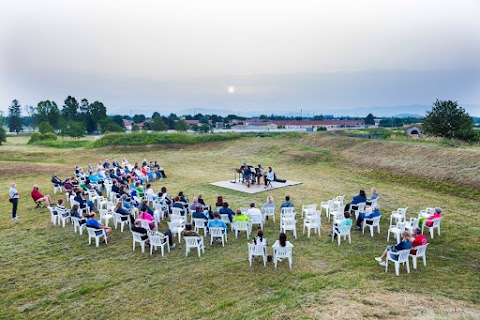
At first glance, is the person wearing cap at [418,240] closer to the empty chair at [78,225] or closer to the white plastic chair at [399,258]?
the white plastic chair at [399,258]

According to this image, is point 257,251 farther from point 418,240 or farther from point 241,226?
point 418,240

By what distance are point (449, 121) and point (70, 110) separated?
9369cm

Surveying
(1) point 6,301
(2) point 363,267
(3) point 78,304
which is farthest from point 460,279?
(1) point 6,301

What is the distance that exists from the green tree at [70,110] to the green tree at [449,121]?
297ft

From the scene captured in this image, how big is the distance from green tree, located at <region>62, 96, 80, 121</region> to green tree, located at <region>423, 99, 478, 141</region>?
9058 cm

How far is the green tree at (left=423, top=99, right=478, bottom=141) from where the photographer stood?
33188 mm

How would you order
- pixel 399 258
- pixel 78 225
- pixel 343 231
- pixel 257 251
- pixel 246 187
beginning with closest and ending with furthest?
pixel 399 258
pixel 257 251
pixel 343 231
pixel 78 225
pixel 246 187

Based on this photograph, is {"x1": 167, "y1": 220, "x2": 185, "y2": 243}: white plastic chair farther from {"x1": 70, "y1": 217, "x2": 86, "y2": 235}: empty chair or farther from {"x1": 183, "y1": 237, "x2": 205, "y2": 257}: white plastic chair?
{"x1": 70, "y1": 217, "x2": 86, "y2": 235}: empty chair

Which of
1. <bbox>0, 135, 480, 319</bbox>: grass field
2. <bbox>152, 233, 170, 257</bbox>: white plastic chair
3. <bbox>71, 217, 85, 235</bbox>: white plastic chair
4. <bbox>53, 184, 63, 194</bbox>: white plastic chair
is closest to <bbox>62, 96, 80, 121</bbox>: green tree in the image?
<bbox>53, 184, 63, 194</bbox>: white plastic chair

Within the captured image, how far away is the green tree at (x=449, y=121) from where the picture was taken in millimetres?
33188

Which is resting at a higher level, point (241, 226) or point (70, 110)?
point (70, 110)

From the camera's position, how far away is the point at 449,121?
112 ft

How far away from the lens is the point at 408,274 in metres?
7.28

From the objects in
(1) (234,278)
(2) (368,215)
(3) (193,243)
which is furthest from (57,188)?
(2) (368,215)
